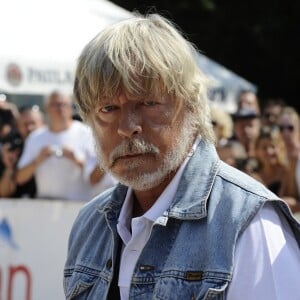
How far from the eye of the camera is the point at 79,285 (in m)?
2.58

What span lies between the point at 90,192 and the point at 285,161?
4.96 feet

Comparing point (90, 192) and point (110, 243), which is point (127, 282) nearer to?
point (110, 243)

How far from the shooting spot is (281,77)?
1634 cm

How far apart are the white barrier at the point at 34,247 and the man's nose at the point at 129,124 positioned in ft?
12.6

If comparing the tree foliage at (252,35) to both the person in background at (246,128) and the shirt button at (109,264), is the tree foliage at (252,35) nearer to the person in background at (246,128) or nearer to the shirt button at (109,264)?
the person in background at (246,128)

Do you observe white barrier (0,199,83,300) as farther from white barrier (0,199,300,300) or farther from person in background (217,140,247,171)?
person in background (217,140,247,171)

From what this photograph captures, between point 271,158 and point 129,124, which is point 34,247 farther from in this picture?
point 129,124

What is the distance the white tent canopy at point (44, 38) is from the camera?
8055mm

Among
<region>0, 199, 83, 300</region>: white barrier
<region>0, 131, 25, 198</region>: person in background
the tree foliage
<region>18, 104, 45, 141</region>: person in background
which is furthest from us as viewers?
the tree foliage

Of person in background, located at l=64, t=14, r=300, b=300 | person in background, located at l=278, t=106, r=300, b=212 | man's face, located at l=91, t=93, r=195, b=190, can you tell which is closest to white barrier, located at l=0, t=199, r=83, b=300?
person in background, located at l=278, t=106, r=300, b=212

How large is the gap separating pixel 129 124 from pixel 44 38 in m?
6.33

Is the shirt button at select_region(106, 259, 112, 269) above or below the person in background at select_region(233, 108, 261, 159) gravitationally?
above

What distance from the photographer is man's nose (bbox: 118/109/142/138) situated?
7.70 feet

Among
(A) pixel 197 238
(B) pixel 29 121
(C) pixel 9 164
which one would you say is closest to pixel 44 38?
(B) pixel 29 121
